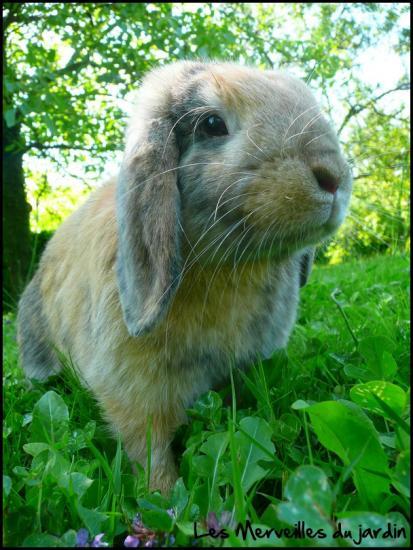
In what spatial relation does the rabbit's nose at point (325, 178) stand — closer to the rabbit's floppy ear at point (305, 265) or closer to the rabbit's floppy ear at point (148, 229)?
the rabbit's floppy ear at point (148, 229)

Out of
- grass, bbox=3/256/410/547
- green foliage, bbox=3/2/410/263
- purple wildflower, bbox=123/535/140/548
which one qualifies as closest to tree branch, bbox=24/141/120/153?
green foliage, bbox=3/2/410/263

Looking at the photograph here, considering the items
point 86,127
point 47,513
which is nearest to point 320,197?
point 47,513

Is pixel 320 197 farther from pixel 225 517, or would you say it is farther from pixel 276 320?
pixel 225 517

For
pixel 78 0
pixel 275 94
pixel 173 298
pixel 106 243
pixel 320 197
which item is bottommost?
pixel 173 298

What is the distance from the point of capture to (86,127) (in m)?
9.06

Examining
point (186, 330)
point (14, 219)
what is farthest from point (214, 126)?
point (14, 219)

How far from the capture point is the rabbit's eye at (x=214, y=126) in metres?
2.27

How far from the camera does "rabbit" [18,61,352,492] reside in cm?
203

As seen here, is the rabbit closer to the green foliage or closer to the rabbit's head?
the rabbit's head

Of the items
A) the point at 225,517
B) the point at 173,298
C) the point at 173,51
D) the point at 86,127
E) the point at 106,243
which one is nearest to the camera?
the point at 225,517

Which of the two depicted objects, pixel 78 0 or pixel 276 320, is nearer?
pixel 276 320

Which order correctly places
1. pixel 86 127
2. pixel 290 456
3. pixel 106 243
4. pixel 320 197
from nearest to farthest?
pixel 290 456 < pixel 320 197 < pixel 106 243 < pixel 86 127

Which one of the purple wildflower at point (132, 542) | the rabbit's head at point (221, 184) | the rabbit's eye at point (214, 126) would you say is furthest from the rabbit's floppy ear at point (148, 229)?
the purple wildflower at point (132, 542)

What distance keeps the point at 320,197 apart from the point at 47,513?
1329mm
